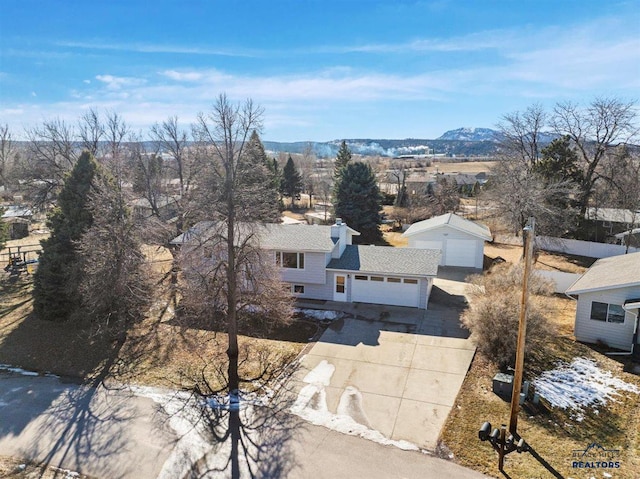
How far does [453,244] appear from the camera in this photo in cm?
2842

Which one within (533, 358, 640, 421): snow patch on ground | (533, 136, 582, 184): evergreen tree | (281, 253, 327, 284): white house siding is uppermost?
(533, 136, 582, 184): evergreen tree

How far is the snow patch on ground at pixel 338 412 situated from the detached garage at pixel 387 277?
24.8 ft

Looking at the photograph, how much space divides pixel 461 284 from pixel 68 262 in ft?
67.1

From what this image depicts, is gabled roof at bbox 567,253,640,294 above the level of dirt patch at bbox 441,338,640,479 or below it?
above

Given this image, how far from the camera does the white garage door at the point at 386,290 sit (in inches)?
818

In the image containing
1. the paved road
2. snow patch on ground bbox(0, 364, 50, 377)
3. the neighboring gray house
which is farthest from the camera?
the neighboring gray house

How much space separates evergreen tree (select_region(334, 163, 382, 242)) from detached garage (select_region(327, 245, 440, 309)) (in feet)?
52.5

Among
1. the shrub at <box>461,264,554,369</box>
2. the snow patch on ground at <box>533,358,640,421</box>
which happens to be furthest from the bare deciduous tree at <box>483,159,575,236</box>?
the snow patch on ground at <box>533,358,640,421</box>

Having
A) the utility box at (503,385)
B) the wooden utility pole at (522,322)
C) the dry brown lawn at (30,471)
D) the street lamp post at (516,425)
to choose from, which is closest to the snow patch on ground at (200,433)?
the dry brown lawn at (30,471)

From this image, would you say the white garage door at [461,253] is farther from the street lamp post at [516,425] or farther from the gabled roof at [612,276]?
the street lamp post at [516,425]

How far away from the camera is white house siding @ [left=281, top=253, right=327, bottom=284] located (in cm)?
2139

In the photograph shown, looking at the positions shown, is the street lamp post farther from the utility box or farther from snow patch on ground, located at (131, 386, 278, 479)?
A: snow patch on ground, located at (131, 386, 278, 479)

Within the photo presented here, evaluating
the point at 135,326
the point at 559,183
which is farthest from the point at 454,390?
the point at 559,183

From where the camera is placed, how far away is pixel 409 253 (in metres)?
22.2
